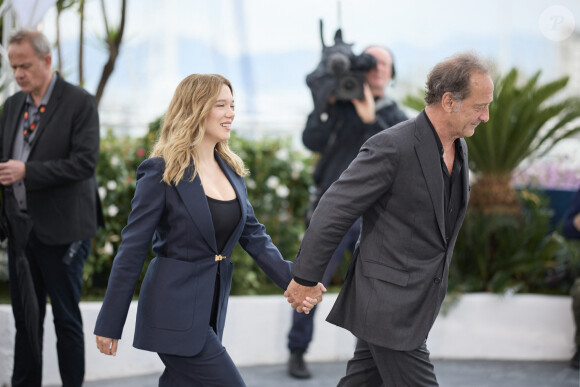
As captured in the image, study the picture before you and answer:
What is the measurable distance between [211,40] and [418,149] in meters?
7.86

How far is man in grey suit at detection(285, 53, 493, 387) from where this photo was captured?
2.94m

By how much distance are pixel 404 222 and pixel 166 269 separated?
3.09 feet

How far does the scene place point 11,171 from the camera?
12.9ft

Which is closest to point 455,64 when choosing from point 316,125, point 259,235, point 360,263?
point 360,263

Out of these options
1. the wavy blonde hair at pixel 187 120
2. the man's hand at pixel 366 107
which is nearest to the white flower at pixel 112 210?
the man's hand at pixel 366 107

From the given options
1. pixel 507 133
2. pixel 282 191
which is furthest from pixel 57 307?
pixel 507 133

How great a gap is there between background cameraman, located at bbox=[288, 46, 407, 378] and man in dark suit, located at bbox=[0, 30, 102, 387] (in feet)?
4.72

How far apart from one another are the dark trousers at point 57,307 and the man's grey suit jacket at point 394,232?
1.68m

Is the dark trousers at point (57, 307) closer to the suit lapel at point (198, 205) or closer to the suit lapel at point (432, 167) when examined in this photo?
the suit lapel at point (198, 205)

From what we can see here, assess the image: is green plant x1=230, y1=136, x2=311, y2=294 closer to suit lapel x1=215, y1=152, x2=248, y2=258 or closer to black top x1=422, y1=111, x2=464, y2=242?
suit lapel x1=215, y1=152, x2=248, y2=258

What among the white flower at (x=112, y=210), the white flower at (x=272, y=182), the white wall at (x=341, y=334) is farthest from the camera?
the white flower at (x=272, y=182)

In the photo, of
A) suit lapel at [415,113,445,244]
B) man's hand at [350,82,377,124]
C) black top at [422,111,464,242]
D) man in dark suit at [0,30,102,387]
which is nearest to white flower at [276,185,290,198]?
man's hand at [350,82,377,124]

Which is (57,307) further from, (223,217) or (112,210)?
(112,210)

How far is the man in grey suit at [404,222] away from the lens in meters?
2.94
